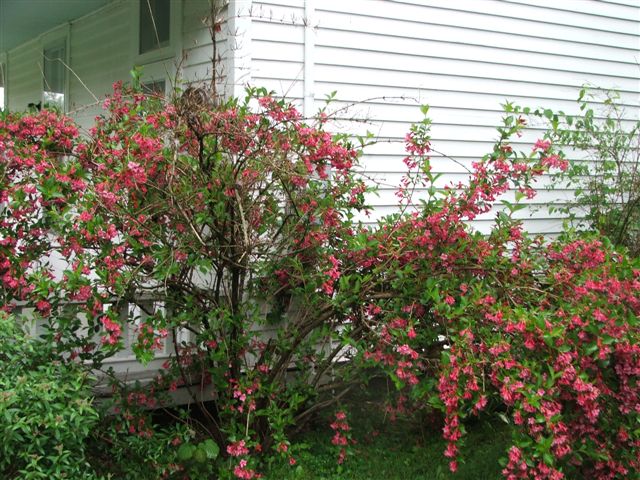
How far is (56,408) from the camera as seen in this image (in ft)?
11.7

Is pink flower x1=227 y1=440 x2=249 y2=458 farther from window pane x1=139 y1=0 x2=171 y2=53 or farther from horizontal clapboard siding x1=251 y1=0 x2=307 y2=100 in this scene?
window pane x1=139 y1=0 x2=171 y2=53

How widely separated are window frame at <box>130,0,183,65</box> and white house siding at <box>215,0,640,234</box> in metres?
1.02

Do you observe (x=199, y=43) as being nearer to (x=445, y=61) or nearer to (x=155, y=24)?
(x=155, y=24)

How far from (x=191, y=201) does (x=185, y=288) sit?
549 mm

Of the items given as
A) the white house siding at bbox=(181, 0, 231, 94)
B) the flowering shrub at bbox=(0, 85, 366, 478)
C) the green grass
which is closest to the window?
the white house siding at bbox=(181, 0, 231, 94)

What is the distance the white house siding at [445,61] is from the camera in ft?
19.2

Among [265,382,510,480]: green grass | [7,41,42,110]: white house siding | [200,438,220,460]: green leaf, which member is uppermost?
[7,41,42,110]: white house siding

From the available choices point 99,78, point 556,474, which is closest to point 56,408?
point 556,474

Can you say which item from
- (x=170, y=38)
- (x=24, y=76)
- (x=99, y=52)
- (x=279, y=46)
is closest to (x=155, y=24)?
(x=170, y=38)

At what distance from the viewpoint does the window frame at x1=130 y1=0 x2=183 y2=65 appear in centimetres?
634

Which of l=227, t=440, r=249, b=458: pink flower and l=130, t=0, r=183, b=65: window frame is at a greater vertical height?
l=130, t=0, r=183, b=65: window frame

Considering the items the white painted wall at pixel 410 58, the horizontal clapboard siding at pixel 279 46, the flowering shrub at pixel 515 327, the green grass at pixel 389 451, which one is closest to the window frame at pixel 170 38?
the white painted wall at pixel 410 58

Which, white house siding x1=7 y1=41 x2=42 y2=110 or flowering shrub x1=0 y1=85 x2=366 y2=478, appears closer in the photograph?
flowering shrub x1=0 y1=85 x2=366 y2=478

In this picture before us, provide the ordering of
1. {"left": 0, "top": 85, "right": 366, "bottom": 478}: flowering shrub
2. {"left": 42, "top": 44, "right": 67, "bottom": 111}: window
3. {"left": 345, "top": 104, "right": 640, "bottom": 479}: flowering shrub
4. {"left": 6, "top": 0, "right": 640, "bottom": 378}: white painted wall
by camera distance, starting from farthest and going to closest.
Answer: {"left": 42, "top": 44, "right": 67, "bottom": 111}: window
{"left": 6, "top": 0, "right": 640, "bottom": 378}: white painted wall
{"left": 0, "top": 85, "right": 366, "bottom": 478}: flowering shrub
{"left": 345, "top": 104, "right": 640, "bottom": 479}: flowering shrub
